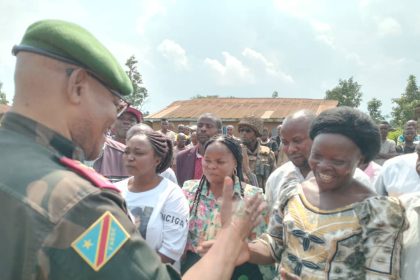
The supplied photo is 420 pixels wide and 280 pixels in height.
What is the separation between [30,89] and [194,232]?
201cm

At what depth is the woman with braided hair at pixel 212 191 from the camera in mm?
2986

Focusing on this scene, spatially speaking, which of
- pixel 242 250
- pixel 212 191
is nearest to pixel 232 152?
pixel 212 191

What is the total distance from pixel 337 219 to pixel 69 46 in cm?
141

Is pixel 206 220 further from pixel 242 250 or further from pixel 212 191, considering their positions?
pixel 242 250

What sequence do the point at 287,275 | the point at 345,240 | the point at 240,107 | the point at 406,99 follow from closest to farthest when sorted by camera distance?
the point at 345,240
the point at 287,275
the point at 240,107
the point at 406,99

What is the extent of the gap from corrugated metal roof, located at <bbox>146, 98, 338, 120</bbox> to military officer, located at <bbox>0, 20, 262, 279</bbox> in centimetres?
1968

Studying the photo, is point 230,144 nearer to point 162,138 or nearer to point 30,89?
point 162,138

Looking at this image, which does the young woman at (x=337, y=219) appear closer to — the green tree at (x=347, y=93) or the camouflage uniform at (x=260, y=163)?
the camouflage uniform at (x=260, y=163)

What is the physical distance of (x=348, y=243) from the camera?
1.83 meters

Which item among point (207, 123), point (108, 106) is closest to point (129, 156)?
point (108, 106)

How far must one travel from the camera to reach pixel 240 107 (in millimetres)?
24453

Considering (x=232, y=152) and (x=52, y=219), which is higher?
(x=232, y=152)

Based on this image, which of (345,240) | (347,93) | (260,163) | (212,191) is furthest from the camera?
(347,93)

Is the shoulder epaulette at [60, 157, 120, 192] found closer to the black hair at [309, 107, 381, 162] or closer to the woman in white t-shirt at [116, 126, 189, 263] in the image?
the black hair at [309, 107, 381, 162]
